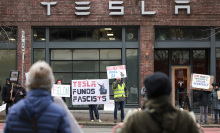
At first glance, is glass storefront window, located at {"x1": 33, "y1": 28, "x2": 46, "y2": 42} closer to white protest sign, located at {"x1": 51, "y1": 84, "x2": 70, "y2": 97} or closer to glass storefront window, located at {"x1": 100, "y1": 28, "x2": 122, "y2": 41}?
glass storefront window, located at {"x1": 100, "y1": 28, "x2": 122, "y2": 41}

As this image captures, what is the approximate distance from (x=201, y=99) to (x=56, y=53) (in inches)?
327

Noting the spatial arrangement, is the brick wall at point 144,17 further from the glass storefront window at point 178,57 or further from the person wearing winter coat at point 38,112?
the person wearing winter coat at point 38,112

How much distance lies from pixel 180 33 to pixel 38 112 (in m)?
17.3

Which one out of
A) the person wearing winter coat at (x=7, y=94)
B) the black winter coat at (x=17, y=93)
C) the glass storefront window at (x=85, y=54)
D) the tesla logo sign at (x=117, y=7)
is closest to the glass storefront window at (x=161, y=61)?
the tesla logo sign at (x=117, y=7)

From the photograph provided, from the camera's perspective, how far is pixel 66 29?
1964 cm

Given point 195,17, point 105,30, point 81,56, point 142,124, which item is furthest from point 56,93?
point 142,124

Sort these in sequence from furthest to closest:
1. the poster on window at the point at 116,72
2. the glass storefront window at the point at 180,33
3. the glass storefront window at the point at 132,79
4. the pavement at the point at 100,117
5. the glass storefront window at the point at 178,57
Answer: the glass storefront window at the point at 178,57
the glass storefront window at the point at 180,33
the glass storefront window at the point at 132,79
the poster on window at the point at 116,72
the pavement at the point at 100,117

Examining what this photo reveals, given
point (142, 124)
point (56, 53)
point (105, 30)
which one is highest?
point (105, 30)

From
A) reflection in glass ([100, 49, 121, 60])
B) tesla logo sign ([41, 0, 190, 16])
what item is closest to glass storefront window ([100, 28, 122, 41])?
reflection in glass ([100, 49, 121, 60])

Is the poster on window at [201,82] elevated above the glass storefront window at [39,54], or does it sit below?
below

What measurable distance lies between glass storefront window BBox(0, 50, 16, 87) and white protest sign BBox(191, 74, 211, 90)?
9742mm

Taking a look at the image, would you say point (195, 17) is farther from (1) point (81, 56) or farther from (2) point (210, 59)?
(1) point (81, 56)

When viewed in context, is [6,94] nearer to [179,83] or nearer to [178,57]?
[179,83]

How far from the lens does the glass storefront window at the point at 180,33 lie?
63.7 ft
